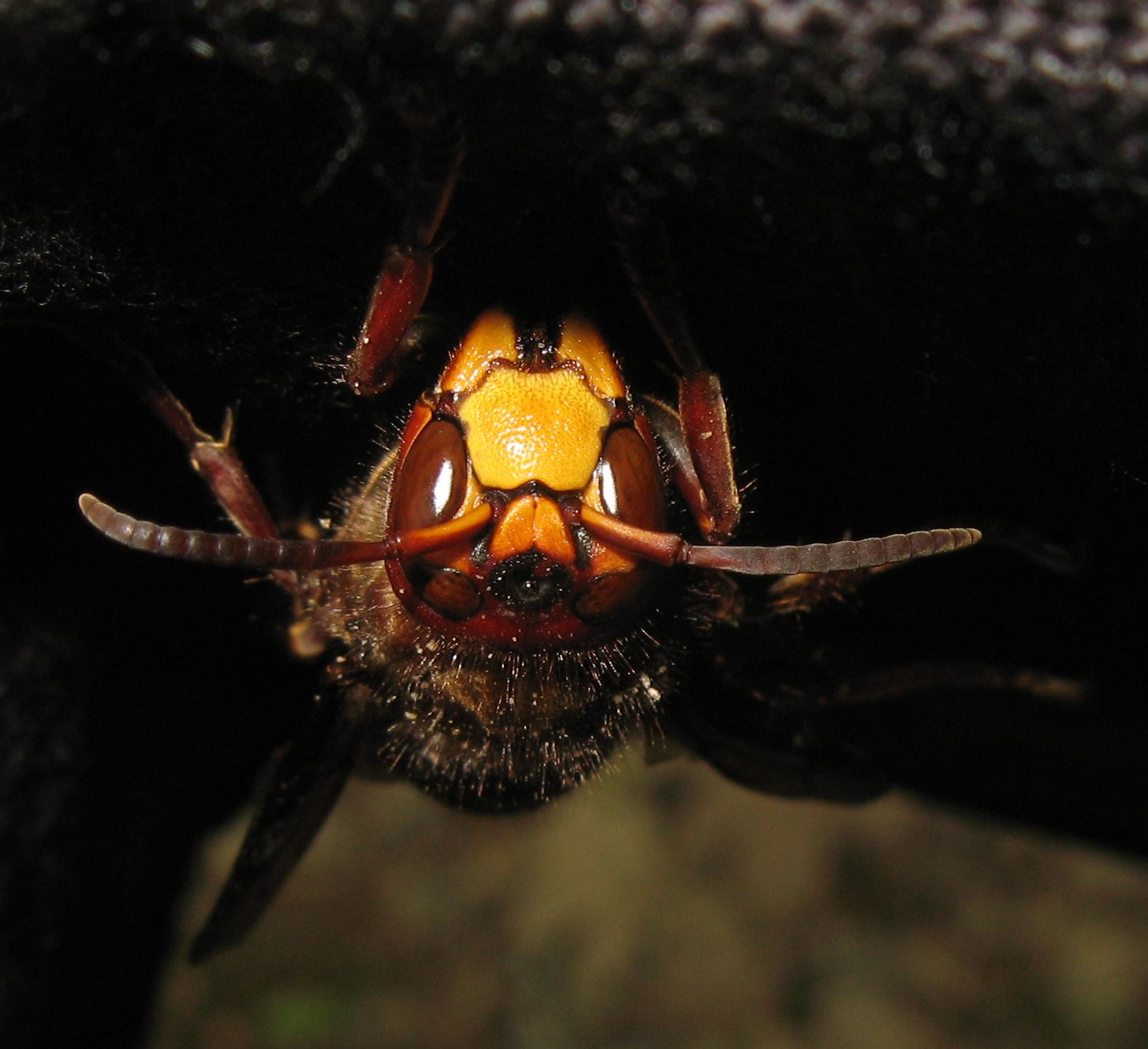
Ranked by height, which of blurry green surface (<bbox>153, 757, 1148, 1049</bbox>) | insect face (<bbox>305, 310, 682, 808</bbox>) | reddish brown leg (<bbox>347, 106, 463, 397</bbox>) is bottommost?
blurry green surface (<bbox>153, 757, 1148, 1049</bbox>)

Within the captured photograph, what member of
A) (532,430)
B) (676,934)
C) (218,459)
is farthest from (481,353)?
(676,934)

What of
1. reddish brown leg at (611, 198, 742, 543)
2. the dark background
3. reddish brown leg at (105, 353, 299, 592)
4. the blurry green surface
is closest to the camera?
the dark background

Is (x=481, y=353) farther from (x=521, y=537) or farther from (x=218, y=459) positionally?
(x=218, y=459)

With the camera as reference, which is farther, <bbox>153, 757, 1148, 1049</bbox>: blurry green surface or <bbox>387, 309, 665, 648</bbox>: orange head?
<bbox>153, 757, 1148, 1049</bbox>: blurry green surface

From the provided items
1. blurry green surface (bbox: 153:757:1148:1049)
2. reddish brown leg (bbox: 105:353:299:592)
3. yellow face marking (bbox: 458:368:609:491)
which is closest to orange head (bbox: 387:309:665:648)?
yellow face marking (bbox: 458:368:609:491)

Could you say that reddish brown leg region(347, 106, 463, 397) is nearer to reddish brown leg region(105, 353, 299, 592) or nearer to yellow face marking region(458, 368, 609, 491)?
yellow face marking region(458, 368, 609, 491)

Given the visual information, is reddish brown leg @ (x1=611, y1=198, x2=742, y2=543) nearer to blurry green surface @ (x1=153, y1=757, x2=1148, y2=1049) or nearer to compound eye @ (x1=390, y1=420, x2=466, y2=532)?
compound eye @ (x1=390, y1=420, x2=466, y2=532)

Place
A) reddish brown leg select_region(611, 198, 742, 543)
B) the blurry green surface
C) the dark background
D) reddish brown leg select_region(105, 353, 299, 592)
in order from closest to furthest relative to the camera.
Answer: the dark background
reddish brown leg select_region(611, 198, 742, 543)
reddish brown leg select_region(105, 353, 299, 592)
the blurry green surface

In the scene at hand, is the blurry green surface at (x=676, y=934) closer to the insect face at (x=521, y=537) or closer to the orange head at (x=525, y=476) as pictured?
the insect face at (x=521, y=537)

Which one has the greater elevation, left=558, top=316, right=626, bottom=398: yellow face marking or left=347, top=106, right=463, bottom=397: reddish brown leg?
left=347, top=106, right=463, bottom=397: reddish brown leg
